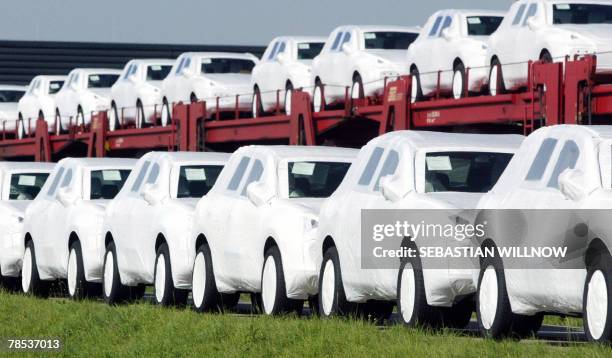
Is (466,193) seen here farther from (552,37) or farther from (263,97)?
(263,97)

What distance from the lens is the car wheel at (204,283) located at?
18.0 meters

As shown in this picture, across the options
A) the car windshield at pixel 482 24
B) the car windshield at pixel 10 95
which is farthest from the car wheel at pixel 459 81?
the car windshield at pixel 10 95

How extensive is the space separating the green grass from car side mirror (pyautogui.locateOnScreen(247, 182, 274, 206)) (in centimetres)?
111

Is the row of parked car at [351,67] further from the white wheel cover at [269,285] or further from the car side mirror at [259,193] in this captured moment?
the white wheel cover at [269,285]

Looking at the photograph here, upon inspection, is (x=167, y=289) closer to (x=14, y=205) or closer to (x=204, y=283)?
(x=204, y=283)

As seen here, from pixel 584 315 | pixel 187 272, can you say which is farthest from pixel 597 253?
pixel 187 272

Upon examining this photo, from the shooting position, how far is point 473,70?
25.6 metres

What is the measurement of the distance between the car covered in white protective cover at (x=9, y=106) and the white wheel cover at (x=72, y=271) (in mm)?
22494

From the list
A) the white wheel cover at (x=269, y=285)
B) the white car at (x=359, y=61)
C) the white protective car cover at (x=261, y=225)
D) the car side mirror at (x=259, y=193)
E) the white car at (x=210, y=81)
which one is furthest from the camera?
the white car at (x=210, y=81)

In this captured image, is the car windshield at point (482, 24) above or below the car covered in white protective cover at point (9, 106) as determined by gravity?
above

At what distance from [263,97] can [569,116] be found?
1268 centimetres

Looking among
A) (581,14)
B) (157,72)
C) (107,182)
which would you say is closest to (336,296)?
(107,182)

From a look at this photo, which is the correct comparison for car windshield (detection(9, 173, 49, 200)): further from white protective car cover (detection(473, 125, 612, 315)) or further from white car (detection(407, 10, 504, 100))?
white protective car cover (detection(473, 125, 612, 315))

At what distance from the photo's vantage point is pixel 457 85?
25.9 metres
